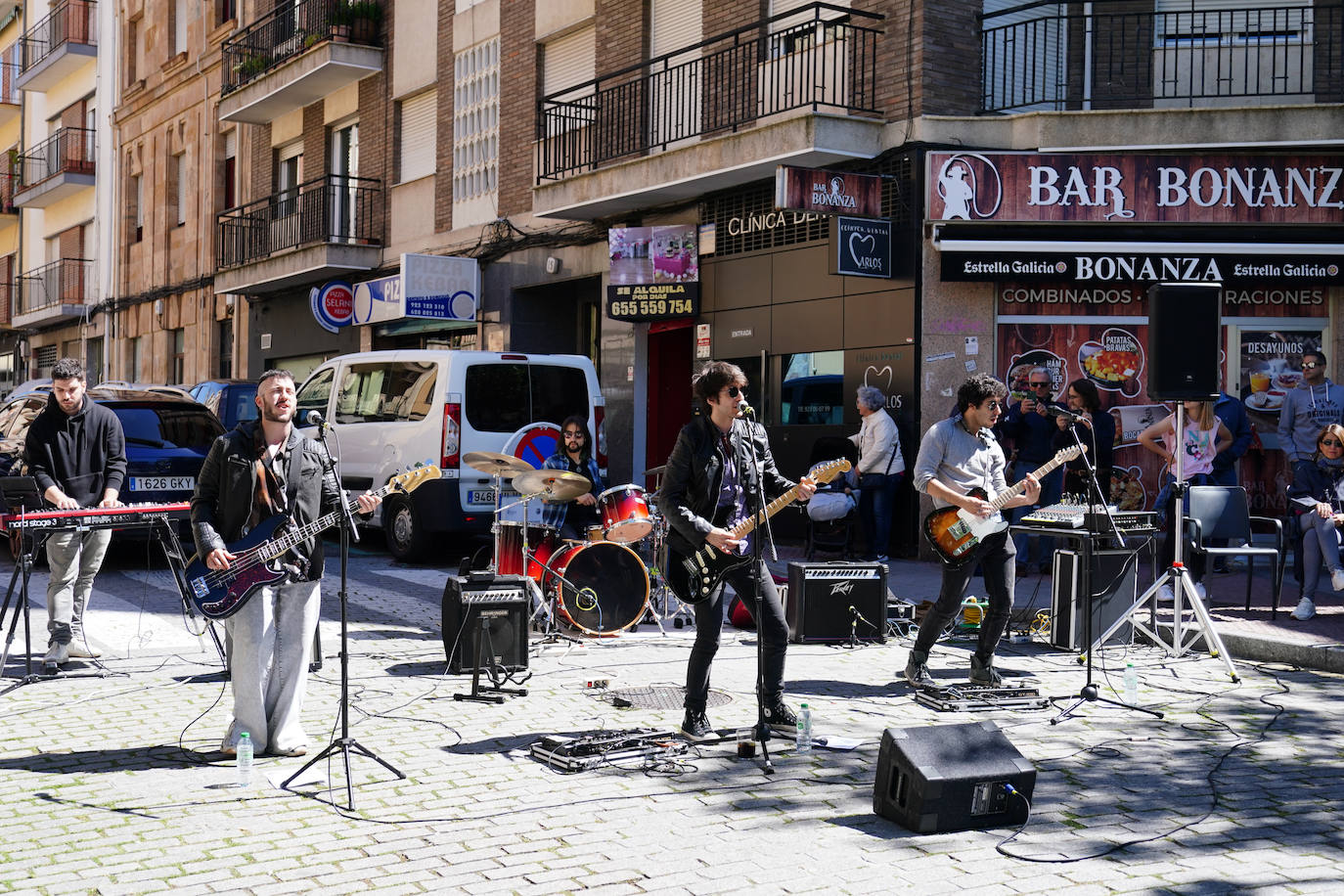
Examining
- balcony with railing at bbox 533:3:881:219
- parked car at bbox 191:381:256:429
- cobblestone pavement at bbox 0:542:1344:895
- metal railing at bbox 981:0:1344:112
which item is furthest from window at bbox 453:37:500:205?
cobblestone pavement at bbox 0:542:1344:895

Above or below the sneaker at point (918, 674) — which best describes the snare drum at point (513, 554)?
above

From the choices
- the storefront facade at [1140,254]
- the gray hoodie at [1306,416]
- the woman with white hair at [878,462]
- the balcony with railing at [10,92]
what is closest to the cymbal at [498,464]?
the woman with white hair at [878,462]

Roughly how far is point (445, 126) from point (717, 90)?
7091mm

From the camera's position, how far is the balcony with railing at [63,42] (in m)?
35.9

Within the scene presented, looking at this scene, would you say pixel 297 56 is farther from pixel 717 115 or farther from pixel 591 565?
pixel 591 565

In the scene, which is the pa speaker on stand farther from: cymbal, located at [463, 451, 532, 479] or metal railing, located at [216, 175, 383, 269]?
metal railing, located at [216, 175, 383, 269]

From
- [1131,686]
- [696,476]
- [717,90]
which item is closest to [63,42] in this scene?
[717,90]

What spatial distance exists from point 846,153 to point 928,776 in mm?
10419

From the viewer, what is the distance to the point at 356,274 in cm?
2448

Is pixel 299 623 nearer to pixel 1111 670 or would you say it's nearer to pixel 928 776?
pixel 928 776

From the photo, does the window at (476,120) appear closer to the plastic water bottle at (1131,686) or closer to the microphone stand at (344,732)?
the plastic water bottle at (1131,686)

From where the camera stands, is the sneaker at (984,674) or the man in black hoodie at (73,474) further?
the man in black hoodie at (73,474)

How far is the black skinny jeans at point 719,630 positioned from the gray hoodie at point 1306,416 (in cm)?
790

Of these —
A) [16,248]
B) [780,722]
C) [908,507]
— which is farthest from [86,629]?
[16,248]
